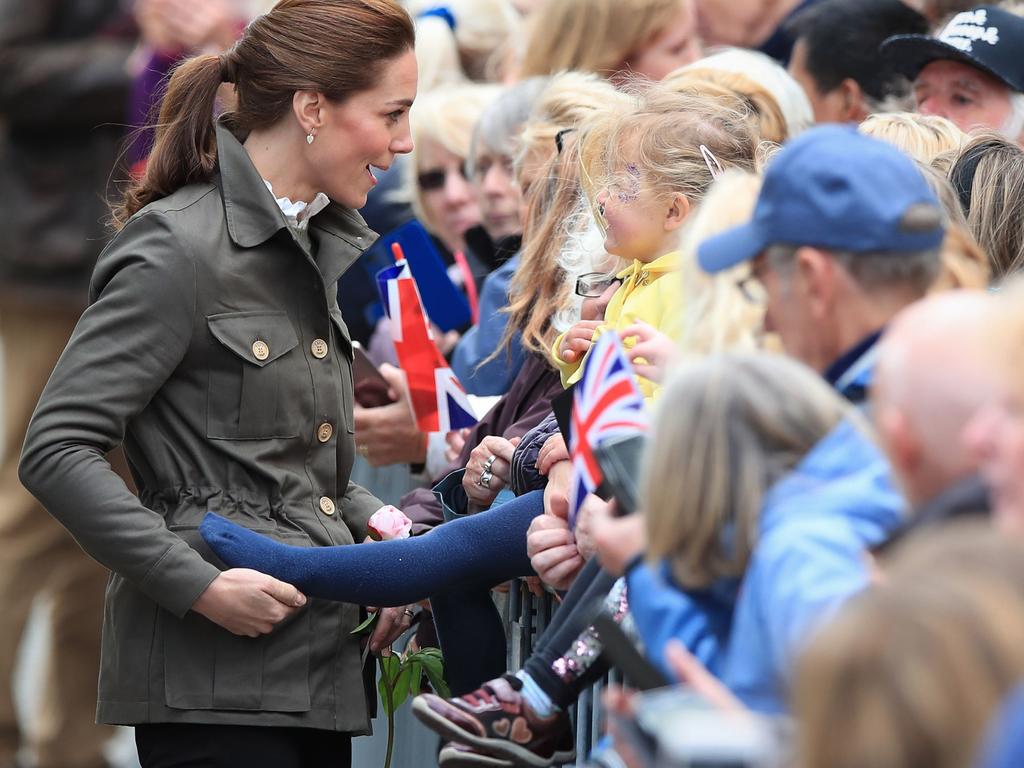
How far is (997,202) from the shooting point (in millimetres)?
3609

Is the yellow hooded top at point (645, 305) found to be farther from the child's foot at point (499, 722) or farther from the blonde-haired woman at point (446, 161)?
the blonde-haired woman at point (446, 161)

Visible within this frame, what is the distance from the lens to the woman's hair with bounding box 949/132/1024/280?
3580mm

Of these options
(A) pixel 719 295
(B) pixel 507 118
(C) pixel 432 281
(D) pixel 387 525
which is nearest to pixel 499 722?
(D) pixel 387 525

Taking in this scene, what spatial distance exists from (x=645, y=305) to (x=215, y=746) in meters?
1.31

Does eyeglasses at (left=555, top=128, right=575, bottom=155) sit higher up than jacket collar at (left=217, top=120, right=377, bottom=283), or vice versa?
jacket collar at (left=217, top=120, right=377, bottom=283)

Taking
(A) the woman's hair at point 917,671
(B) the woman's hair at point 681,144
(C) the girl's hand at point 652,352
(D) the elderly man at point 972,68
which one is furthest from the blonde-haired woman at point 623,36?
(A) the woman's hair at point 917,671

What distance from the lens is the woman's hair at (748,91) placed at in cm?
455

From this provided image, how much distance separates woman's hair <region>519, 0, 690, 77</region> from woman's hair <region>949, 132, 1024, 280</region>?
2.14m

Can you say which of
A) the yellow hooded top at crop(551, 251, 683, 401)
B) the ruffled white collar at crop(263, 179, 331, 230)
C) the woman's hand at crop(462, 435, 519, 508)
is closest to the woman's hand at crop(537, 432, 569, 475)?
the yellow hooded top at crop(551, 251, 683, 401)

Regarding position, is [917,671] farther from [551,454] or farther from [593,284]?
[593,284]

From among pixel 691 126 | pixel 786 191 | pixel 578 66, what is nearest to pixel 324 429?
pixel 691 126

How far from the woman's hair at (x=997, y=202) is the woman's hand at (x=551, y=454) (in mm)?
1000

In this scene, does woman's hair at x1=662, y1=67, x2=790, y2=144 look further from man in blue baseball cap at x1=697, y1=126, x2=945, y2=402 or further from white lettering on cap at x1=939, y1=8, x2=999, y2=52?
man in blue baseball cap at x1=697, y1=126, x2=945, y2=402

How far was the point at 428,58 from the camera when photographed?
740 cm
